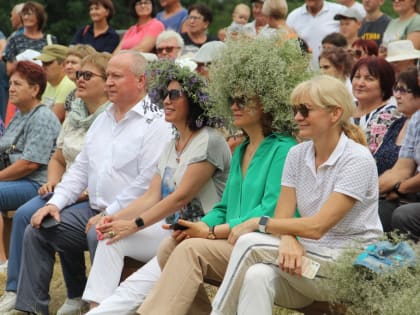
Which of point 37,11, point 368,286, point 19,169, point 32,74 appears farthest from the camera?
point 37,11

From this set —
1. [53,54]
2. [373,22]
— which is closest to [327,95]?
[373,22]

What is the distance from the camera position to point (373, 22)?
33.9 feet

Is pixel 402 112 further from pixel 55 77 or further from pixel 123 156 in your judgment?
pixel 55 77

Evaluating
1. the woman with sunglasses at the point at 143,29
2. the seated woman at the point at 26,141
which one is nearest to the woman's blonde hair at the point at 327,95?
the seated woman at the point at 26,141

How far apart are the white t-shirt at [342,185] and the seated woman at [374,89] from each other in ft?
6.36

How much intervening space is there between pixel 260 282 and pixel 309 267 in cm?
25

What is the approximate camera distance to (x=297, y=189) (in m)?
5.14

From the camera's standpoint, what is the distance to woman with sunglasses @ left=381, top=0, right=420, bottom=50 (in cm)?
939

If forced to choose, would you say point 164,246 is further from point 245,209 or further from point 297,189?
point 297,189

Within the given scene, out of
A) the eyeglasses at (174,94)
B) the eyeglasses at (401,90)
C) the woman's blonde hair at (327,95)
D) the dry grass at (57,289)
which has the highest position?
the woman's blonde hair at (327,95)

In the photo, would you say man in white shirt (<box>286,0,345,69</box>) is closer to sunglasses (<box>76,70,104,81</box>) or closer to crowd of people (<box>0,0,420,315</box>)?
crowd of people (<box>0,0,420,315</box>)

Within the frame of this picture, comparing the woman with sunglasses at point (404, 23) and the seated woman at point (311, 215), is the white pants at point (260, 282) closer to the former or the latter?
the seated woman at point (311, 215)

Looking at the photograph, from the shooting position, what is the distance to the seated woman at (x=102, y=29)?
1139 centimetres

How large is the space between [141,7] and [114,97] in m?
4.52
